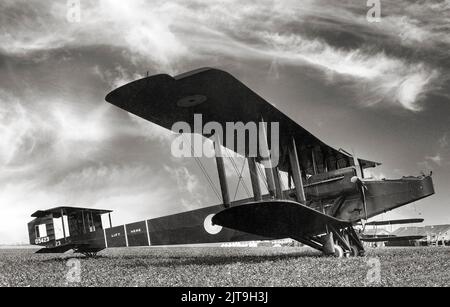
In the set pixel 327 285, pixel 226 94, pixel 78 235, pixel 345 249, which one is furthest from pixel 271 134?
pixel 78 235

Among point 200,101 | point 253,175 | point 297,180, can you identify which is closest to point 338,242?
point 297,180

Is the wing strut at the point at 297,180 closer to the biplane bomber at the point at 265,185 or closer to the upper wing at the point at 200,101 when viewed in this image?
the biplane bomber at the point at 265,185

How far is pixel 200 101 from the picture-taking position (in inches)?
309

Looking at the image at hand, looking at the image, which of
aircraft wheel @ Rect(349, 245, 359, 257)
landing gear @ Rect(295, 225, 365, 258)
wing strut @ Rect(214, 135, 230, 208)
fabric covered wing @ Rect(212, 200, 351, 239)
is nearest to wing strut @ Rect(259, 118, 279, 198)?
fabric covered wing @ Rect(212, 200, 351, 239)

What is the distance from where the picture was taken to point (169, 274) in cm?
698

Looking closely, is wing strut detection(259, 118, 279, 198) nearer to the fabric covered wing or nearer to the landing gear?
the fabric covered wing

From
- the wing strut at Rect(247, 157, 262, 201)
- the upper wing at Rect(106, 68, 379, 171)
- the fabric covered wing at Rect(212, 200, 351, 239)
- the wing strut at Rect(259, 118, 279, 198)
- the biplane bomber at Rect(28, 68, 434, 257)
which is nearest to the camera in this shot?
the upper wing at Rect(106, 68, 379, 171)

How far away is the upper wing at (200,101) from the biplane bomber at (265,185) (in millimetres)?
20

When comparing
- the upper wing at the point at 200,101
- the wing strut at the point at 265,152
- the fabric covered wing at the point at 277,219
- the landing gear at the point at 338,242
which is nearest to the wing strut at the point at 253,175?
the wing strut at the point at 265,152

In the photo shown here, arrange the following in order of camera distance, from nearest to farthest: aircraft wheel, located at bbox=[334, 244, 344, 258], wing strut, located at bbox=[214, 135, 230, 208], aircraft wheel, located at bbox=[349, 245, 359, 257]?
1. wing strut, located at bbox=[214, 135, 230, 208]
2. aircraft wheel, located at bbox=[334, 244, 344, 258]
3. aircraft wheel, located at bbox=[349, 245, 359, 257]

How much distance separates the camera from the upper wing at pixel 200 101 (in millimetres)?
6695

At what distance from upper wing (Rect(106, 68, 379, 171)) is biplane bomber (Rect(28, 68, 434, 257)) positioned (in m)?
0.02

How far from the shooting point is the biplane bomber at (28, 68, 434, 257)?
7.33m

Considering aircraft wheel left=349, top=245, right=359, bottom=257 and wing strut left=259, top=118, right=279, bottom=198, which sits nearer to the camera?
wing strut left=259, top=118, right=279, bottom=198
